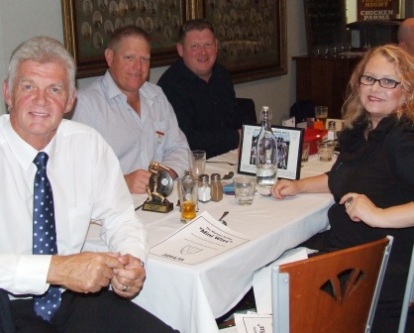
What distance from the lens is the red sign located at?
23.4 ft

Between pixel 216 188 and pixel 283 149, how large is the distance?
1.48ft

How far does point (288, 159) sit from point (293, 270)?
1314 mm

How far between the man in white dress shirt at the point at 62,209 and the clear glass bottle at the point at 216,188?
17.1 inches

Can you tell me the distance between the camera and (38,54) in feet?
6.73

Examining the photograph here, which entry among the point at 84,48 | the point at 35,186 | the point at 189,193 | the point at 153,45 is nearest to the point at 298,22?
the point at 153,45

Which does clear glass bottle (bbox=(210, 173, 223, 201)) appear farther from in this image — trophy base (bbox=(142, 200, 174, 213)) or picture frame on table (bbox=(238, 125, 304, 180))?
picture frame on table (bbox=(238, 125, 304, 180))

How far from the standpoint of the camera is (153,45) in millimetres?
4605

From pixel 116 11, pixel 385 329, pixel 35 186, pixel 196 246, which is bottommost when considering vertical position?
pixel 385 329

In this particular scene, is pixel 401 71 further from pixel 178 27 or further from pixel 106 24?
pixel 178 27

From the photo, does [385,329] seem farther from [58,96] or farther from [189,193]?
[58,96]

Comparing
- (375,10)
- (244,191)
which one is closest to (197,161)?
(244,191)

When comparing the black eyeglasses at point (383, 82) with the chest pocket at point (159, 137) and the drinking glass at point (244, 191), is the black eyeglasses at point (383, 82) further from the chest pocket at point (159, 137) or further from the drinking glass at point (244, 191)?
the chest pocket at point (159, 137)

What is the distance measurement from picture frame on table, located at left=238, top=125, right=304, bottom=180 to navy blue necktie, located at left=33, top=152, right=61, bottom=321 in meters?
1.12

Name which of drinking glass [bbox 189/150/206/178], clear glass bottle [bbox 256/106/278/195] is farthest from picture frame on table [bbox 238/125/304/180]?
drinking glass [bbox 189/150/206/178]
